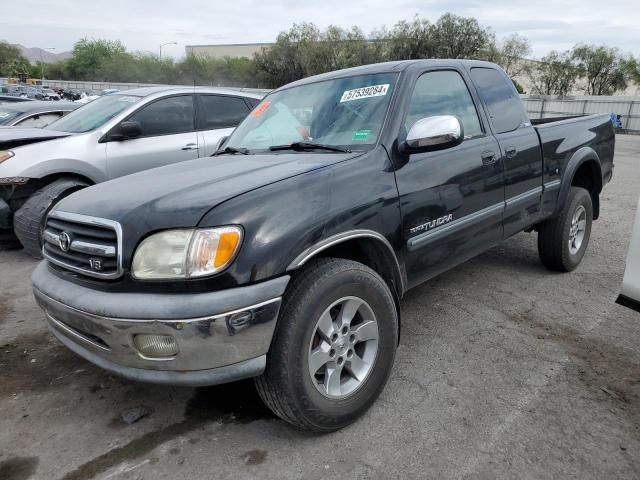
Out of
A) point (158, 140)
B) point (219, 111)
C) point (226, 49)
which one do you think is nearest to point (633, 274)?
point (158, 140)

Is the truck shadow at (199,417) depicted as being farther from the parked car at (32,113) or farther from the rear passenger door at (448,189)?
the parked car at (32,113)

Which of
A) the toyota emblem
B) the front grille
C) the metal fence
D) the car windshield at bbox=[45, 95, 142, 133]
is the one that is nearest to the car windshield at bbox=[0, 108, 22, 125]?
the car windshield at bbox=[45, 95, 142, 133]

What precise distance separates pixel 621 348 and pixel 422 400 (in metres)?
1.52

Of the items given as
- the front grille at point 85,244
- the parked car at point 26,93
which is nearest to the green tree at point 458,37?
the parked car at point 26,93

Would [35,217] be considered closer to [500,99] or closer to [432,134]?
[432,134]

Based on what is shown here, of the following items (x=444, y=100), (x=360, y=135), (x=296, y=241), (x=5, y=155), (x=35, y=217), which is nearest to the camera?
(x=296, y=241)

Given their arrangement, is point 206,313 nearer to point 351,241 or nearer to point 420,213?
point 351,241

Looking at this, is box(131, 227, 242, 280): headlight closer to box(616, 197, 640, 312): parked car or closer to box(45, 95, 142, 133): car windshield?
box(616, 197, 640, 312): parked car

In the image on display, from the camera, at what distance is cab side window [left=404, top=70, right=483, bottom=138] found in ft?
10.5

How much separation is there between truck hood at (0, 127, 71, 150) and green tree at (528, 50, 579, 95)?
5137cm

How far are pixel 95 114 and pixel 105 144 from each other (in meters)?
0.78

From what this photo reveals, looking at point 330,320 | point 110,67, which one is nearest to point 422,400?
point 330,320

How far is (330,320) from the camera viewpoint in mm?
2441

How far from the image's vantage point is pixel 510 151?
3.72m
